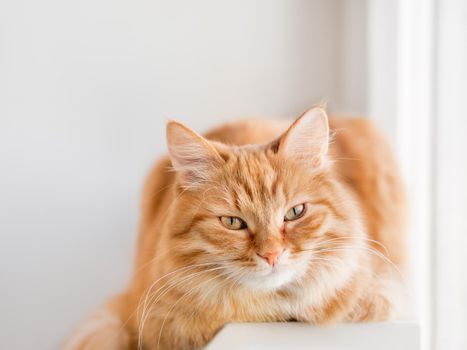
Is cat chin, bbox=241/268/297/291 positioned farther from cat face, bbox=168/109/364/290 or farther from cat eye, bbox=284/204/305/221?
cat eye, bbox=284/204/305/221

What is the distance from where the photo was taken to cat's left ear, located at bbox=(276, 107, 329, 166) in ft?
3.93

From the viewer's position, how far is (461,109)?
1.37 m

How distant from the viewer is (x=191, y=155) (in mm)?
1249

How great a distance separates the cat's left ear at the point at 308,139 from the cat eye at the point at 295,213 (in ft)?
0.38

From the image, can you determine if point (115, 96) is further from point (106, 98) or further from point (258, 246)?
point (258, 246)

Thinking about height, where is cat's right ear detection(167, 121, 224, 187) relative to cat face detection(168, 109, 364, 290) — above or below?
above

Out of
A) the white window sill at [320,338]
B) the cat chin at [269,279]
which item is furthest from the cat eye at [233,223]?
the white window sill at [320,338]

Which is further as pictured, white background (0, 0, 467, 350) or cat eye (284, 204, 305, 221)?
white background (0, 0, 467, 350)

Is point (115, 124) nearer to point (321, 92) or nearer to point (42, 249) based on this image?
point (42, 249)

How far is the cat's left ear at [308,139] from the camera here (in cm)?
120

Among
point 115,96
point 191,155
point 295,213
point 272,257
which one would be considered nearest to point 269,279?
point 272,257

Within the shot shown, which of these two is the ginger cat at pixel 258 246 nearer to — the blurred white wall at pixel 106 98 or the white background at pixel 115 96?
the white background at pixel 115 96

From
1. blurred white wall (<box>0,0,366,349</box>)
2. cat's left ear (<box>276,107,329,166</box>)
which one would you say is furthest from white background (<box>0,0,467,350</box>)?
cat's left ear (<box>276,107,329,166</box>)

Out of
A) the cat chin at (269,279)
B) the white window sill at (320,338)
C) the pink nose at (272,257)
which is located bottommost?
the white window sill at (320,338)
